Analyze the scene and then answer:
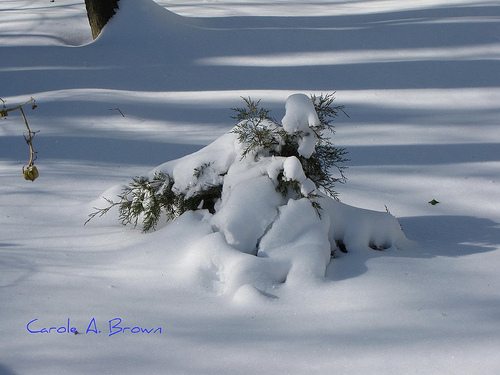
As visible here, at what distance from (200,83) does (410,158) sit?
288 centimetres

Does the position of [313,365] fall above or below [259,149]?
below

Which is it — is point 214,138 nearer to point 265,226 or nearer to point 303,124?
point 303,124

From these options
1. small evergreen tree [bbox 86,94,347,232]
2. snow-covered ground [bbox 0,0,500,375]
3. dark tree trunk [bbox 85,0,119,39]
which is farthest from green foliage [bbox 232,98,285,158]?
dark tree trunk [bbox 85,0,119,39]

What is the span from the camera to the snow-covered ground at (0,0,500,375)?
342cm

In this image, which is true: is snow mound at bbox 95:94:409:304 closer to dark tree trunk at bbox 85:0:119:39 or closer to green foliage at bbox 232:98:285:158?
green foliage at bbox 232:98:285:158

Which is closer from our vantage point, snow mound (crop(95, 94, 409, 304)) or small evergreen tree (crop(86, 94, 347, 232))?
snow mound (crop(95, 94, 409, 304))

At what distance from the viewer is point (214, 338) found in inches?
137

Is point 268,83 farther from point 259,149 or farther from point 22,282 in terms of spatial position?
point 22,282

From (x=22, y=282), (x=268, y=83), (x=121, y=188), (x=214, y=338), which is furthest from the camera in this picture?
(x=268, y=83)

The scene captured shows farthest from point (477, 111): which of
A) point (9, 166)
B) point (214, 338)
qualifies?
point (214, 338)
